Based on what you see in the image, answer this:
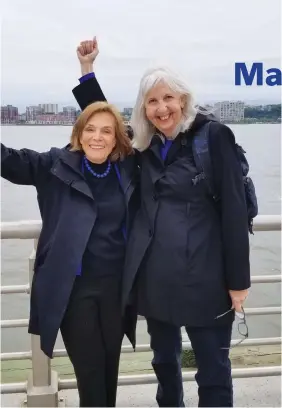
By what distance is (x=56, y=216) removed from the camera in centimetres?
162

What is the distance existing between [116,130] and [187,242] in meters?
0.41

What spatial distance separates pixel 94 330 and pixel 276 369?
1007mm

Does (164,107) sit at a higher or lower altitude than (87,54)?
lower

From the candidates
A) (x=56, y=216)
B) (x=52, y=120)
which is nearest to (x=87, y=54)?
(x=52, y=120)

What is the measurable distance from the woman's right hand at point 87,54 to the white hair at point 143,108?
35 centimetres

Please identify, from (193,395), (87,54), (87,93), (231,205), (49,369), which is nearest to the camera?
(231,205)

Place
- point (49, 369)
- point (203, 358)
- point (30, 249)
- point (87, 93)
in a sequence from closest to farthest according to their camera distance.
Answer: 1. point (203, 358)
2. point (87, 93)
3. point (49, 369)
4. point (30, 249)

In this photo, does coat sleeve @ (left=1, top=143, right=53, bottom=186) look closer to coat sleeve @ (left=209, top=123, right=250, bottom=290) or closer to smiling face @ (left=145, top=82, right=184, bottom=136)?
smiling face @ (left=145, top=82, right=184, bottom=136)

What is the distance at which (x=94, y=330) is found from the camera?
5.36 feet

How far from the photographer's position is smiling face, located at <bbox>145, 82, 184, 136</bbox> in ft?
5.24

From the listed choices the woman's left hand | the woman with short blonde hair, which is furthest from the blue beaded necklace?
the woman's left hand

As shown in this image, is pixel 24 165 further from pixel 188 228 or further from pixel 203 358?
pixel 203 358

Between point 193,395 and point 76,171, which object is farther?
point 193,395

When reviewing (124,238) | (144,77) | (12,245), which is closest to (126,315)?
(124,238)
